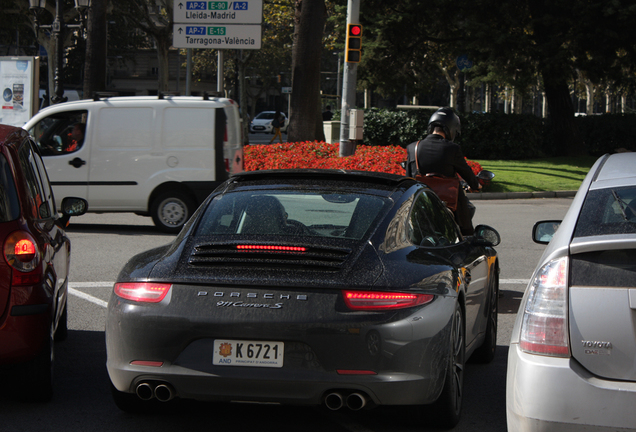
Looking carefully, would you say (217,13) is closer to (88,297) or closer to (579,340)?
(88,297)

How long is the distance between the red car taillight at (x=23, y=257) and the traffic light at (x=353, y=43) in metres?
14.3

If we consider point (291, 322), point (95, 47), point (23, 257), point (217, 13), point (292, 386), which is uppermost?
point (217, 13)

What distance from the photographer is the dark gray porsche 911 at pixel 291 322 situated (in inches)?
143

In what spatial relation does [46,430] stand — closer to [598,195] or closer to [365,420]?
[365,420]

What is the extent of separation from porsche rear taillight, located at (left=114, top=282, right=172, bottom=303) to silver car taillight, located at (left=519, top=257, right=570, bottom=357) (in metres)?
1.65

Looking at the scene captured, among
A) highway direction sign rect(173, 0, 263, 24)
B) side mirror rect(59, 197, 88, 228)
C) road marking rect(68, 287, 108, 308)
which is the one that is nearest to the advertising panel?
highway direction sign rect(173, 0, 263, 24)

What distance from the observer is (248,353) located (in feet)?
12.1

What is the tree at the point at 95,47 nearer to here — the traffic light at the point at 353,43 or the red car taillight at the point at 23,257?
the traffic light at the point at 353,43

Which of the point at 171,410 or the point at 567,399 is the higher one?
the point at 567,399

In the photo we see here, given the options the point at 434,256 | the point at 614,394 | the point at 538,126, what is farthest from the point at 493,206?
the point at 614,394

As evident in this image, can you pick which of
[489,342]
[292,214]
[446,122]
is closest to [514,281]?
[446,122]

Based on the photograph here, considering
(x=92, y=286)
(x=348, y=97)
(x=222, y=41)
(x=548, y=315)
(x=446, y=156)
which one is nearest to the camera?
(x=548, y=315)

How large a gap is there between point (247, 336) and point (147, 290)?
559 mm

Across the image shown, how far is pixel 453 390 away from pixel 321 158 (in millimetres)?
16097
